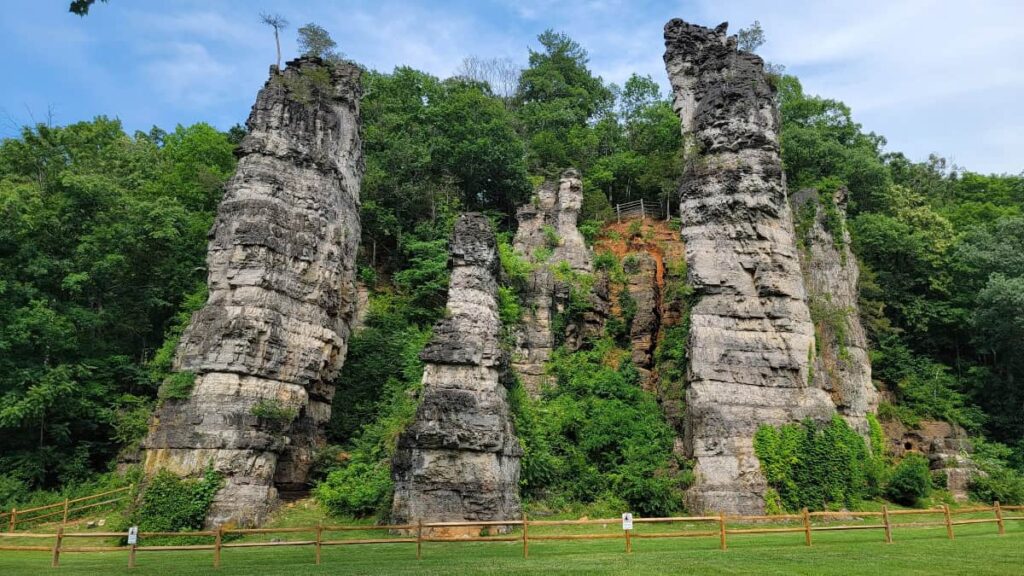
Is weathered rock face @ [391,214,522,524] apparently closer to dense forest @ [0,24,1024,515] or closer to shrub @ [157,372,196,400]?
dense forest @ [0,24,1024,515]

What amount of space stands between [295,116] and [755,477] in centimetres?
2239

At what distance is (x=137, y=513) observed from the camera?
19.5 m

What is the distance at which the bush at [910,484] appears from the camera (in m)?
25.2

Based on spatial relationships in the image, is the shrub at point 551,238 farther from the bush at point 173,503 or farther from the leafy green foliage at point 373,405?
the bush at point 173,503

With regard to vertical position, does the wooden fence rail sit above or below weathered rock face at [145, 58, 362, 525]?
below

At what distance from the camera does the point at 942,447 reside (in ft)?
94.9

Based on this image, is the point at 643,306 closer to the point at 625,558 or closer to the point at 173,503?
the point at 625,558

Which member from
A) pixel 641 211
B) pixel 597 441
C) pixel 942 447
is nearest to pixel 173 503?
pixel 597 441

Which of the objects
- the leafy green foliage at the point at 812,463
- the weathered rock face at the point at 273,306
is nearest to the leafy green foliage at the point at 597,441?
the leafy green foliage at the point at 812,463

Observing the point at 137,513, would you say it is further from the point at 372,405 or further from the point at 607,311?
the point at 607,311

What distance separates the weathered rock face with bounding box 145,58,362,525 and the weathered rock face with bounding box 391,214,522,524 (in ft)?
17.7

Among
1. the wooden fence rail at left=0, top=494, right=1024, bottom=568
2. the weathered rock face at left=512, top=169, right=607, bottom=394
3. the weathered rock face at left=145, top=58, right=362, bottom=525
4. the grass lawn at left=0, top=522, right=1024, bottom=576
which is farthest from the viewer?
the weathered rock face at left=512, top=169, right=607, bottom=394

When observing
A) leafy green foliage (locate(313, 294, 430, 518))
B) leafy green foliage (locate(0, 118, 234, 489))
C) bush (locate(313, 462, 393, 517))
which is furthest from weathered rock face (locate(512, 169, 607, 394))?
leafy green foliage (locate(0, 118, 234, 489))

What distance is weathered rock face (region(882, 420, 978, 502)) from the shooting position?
27.5 meters
